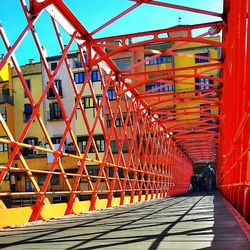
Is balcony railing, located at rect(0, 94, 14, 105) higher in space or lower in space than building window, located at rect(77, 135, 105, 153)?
higher

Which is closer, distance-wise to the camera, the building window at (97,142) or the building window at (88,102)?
the building window at (97,142)

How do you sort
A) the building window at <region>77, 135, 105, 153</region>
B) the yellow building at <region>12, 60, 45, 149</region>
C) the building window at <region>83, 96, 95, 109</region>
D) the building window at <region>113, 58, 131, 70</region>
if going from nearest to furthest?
the building window at <region>77, 135, 105, 153</region>, the building window at <region>83, 96, 95, 109</region>, the building window at <region>113, 58, 131, 70</region>, the yellow building at <region>12, 60, 45, 149</region>

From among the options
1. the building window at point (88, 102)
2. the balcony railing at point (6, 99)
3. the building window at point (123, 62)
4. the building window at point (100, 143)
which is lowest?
the building window at point (100, 143)

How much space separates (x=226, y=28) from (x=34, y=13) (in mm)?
4993

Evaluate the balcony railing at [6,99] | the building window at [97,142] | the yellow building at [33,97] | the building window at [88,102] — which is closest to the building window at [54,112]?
the yellow building at [33,97]

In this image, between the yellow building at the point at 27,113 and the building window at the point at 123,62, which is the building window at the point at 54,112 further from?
the building window at the point at 123,62

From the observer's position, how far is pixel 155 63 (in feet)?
131

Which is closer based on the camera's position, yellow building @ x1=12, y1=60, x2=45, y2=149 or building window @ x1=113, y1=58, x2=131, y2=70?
building window @ x1=113, y1=58, x2=131, y2=70

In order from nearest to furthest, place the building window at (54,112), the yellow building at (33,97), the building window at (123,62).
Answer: the building window at (123,62) → the yellow building at (33,97) → the building window at (54,112)

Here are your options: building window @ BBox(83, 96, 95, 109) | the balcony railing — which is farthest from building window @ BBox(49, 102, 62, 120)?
the balcony railing

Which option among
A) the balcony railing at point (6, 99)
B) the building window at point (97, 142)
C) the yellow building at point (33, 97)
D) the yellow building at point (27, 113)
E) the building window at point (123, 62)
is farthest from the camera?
the balcony railing at point (6, 99)

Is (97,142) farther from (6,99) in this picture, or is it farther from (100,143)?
(6,99)

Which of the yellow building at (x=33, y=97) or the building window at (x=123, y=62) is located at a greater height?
the building window at (x=123, y=62)

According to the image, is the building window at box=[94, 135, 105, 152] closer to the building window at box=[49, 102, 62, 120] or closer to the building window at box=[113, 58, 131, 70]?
the building window at box=[49, 102, 62, 120]
